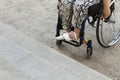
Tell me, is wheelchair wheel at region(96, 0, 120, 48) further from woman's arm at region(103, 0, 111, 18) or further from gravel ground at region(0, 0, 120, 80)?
woman's arm at region(103, 0, 111, 18)

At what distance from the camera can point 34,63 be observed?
185 cm

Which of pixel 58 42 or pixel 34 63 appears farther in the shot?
pixel 58 42

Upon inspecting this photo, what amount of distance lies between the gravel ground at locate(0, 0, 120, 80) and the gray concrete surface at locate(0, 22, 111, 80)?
128mm

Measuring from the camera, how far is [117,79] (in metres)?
1.84

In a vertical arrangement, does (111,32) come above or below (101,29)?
below

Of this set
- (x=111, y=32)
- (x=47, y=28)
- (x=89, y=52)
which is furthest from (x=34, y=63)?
(x=111, y=32)

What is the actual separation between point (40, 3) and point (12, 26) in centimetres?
55

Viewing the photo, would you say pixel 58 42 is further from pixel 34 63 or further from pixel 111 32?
pixel 111 32

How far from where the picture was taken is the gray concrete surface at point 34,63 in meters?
1.74

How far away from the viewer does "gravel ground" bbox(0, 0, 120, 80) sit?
78.3 inches

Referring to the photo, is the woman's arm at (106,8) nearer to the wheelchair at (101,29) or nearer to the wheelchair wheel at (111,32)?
the wheelchair at (101,29)

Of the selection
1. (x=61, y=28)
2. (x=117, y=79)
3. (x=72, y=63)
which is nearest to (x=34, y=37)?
(x=61, y=28)

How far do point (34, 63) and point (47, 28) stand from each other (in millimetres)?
607

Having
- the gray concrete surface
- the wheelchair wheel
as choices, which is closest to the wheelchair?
the wheelchair wheel
